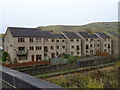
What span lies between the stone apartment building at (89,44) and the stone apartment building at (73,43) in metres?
1.58

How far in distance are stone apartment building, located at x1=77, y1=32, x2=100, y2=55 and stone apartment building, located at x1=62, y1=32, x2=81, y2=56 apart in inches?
62.1

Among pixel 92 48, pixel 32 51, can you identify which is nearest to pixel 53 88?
pixel 32 51

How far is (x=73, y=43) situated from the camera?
123ft

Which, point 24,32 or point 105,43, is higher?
point 24,32

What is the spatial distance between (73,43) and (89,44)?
220 inches

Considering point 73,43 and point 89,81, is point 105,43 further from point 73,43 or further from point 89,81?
point 89,81

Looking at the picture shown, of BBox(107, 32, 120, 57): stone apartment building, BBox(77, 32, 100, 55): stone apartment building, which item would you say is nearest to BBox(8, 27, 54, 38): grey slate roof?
BBox(77, 32, 100, 55): stone apartment building

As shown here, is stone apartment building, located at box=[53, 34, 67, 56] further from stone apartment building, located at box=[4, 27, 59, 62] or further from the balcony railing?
the balcony railing

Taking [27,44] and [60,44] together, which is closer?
[27,44]

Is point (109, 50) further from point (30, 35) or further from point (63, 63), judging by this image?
point (30, 35)

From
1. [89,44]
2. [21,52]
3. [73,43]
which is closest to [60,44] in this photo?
[73,43]

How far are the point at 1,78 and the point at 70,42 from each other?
33737mm

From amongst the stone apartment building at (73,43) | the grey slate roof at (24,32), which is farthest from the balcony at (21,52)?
the stone apartment building at (73,43)

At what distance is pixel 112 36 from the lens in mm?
45906
